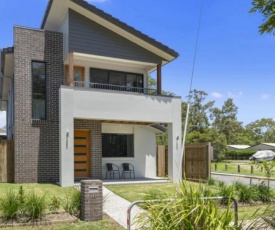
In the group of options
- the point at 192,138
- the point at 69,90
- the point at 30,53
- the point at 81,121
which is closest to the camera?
the point at 69,90

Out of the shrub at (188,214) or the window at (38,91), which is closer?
the shrub at (188,214)

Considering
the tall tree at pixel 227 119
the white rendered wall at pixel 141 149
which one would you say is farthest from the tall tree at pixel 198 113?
the white rendered wall at pixel 141 149


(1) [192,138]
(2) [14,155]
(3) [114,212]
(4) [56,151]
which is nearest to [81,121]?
(4) [56,151]

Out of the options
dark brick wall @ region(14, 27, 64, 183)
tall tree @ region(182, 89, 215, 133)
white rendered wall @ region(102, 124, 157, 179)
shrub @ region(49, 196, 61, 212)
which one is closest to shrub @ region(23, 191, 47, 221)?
shrub @ region(49, 196, 61, 212)

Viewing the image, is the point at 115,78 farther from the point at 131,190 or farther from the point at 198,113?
the point at 198,113

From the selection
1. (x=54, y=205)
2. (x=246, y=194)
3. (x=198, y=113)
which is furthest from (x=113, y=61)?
(x=198, y=113)

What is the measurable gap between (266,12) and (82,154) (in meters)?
14.7

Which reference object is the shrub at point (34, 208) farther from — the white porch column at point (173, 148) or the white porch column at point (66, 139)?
the white porch column at point (173, 148)

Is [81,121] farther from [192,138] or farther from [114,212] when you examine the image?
[192,138]

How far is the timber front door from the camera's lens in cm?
1755

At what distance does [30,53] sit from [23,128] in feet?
12.2

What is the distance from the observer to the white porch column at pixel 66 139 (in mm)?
14547

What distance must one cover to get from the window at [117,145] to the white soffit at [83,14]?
17.0 ft

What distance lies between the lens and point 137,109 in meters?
16.8
